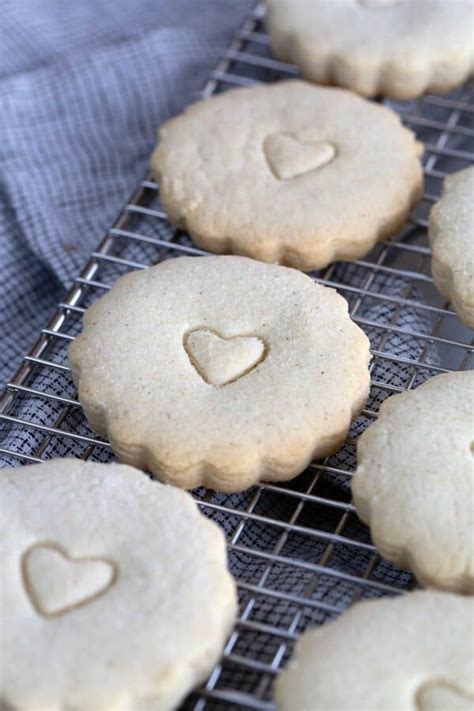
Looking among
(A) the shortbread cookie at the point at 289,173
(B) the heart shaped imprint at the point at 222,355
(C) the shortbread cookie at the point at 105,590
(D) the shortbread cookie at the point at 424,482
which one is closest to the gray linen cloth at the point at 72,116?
(A) the shortbread cookie at the point at 289,173

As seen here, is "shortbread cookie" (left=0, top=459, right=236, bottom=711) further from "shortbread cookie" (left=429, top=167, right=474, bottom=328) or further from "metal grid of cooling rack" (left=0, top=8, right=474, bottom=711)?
"shortbread cookie" (left=429, top=167, right=474, bottom=328)

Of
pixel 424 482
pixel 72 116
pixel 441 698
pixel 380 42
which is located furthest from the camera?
pixel 72 116

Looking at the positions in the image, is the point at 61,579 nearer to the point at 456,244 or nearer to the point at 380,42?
the point at 456,244

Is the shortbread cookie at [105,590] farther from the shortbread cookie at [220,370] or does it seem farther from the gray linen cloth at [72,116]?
the gray linen cloth at [72,116]

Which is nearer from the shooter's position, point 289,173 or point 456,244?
point 456,244

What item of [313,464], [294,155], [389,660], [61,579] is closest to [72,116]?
[294,155]

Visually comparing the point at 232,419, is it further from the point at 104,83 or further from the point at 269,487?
the point at 104,83

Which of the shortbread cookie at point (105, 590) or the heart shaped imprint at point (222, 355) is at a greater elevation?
the heart shaped imprint at point (222, 355)
